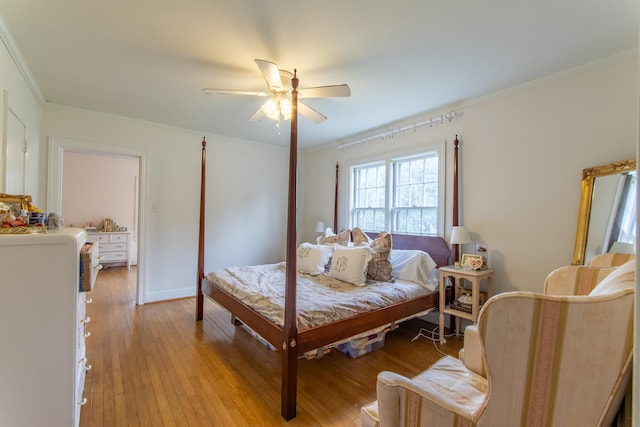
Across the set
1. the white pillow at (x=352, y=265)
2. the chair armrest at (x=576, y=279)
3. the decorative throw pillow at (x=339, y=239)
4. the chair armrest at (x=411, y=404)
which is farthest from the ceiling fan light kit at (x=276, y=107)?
the chair armrest at (x=576, y=279)

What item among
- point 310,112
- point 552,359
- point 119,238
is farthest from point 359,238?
point 119,238

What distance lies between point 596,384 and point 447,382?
28.4 inches

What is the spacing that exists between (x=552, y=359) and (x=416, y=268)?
224 cm

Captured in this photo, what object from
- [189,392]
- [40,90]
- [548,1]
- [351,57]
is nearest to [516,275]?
[548,1]

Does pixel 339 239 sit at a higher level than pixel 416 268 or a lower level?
higher

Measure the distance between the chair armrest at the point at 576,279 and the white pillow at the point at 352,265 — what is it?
1.53 metres

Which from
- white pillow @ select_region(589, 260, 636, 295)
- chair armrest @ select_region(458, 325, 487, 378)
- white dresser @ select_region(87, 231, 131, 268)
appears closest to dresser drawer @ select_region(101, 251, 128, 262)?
white dresser @ select_region(87, 231, 131, 268)

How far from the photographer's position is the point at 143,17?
1.75 m

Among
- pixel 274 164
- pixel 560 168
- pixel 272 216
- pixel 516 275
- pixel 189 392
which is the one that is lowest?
pixel 189 392

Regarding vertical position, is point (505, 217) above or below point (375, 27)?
below

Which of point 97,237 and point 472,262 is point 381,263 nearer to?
point 472,262

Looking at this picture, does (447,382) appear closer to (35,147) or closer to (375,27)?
(375,27)

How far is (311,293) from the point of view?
246 centimetres

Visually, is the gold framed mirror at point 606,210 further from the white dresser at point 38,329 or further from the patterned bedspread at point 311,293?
the white dresser at point 38,329
